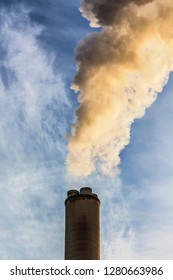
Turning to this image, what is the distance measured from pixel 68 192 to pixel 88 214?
2247mm

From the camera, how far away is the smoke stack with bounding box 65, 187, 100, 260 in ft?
73.7

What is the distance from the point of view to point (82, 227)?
894 inches

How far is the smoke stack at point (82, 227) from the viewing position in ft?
73.7

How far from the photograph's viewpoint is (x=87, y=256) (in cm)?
2227
